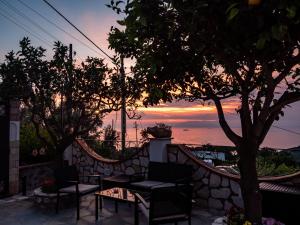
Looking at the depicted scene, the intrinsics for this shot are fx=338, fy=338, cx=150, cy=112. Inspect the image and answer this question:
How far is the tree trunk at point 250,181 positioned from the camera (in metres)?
4.18

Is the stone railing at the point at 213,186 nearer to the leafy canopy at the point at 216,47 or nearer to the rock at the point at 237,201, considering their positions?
the rock at the point at 237,201

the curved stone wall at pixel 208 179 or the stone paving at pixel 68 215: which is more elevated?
the curved stone wall at pixel 208 179

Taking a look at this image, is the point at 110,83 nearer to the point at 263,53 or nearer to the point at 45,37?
the point at 45,37

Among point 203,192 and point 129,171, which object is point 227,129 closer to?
point 203,192

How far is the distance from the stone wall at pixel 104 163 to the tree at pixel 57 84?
5.16 feet

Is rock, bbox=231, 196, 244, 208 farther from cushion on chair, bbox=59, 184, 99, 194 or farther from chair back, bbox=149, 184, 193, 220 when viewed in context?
cushion on chair, bbox=59, 184, 99, 194

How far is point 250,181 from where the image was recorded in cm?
418

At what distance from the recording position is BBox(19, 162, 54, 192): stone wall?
10.2m

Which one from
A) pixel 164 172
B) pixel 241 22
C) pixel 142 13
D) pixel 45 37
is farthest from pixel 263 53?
pixel 45 37

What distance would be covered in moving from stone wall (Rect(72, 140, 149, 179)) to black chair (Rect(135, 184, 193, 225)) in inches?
142

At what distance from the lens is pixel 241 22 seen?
2.72 m

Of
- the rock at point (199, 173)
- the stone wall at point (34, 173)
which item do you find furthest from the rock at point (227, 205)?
the stone wall at point (34, 173)

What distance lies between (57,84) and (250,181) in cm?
620

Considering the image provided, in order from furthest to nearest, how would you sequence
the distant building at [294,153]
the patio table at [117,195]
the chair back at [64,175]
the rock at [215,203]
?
the distant building at [294,153], the chair back at [64,175], the rock at [215,203], the patio table at [117,195]
